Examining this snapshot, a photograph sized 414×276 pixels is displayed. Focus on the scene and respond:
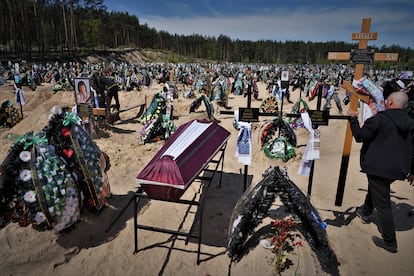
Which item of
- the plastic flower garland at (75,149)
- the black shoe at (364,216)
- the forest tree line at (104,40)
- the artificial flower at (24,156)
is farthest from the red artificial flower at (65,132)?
the forest tree line at (104,40)

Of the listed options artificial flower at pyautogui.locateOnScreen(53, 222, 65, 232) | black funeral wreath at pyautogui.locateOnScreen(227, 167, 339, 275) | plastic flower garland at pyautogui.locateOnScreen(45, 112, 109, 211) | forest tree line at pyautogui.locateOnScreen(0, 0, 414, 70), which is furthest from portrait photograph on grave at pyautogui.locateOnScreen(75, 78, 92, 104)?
forest tree line at pyautogui.locateOnScreen(0, 0, 414, 70)

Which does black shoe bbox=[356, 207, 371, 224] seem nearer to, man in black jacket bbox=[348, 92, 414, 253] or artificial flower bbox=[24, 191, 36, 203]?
man in black jacket bbox=[348, 92, 414, 253]

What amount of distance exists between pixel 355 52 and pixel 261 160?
3.48 meters

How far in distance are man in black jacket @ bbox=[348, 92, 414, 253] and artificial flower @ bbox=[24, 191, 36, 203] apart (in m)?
3.97

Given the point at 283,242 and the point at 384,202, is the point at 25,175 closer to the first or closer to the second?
the point at 283,242

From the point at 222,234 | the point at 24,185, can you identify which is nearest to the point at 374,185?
the point at 222,234

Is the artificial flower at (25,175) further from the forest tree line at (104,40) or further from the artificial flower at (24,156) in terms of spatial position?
the forest tree line at (104,40)

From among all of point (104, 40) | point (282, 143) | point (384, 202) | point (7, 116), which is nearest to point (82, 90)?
point (7, 116)

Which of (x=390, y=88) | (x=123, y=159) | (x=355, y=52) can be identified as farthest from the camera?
(x=123, y=159)

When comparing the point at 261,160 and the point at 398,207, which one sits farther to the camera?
the point at 261,160

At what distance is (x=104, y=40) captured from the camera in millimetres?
60656

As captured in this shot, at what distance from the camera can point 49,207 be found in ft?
11.3

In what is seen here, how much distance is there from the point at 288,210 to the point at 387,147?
138 cm

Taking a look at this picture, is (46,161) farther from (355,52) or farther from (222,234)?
(355,52)
